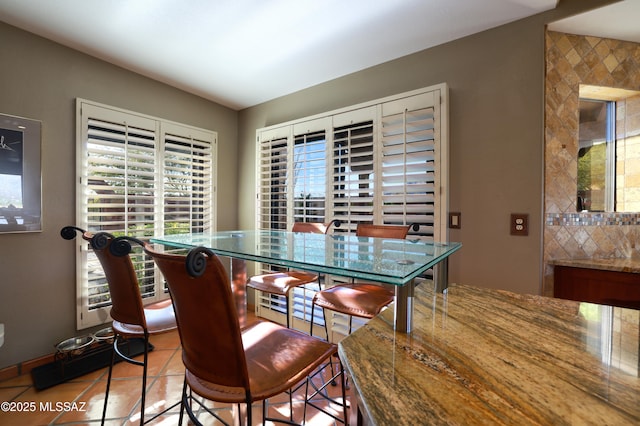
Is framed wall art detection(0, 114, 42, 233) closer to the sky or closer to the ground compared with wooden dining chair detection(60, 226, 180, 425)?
closer to the sky

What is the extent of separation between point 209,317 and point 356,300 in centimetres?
99

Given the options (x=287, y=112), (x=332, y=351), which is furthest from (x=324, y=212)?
(x=332, y=351)

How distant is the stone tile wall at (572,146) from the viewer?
2.00 metres

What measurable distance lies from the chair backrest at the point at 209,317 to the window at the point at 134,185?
2294 millimetres

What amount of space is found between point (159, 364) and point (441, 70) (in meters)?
3.41

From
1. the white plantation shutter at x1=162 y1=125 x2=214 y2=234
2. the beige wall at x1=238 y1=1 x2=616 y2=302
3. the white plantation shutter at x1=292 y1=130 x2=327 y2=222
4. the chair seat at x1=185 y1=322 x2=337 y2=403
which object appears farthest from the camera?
the white plantation shutter at x1=162 y1=125 x2=214 y2=234

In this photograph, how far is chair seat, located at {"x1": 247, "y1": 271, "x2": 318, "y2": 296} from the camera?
191cm

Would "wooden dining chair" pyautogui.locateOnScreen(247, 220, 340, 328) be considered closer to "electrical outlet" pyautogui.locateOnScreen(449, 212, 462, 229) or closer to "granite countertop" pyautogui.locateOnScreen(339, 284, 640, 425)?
"electrical outlet" pyautogui.locateOnScreen(449, 212, 462, 229)

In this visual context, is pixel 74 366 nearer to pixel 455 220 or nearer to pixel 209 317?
pixel 209 317

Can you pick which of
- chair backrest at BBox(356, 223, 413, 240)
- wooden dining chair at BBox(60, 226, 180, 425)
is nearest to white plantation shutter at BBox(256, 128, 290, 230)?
chair backrest at BBox(356, 223, 413, 240)

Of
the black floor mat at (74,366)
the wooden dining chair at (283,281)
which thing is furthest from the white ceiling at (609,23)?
the black floor mat at (74,366)

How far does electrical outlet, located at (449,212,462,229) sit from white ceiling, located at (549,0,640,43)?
143 centimetres

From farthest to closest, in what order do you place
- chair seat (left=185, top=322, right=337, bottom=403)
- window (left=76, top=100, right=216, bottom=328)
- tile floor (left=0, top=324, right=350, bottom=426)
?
window (left=76, top=100, right=216, bottom=328), tile floor (left=0, top=324, right=350, bottom=426), chair seat (left=185, top=322, right=337, bottom=403)

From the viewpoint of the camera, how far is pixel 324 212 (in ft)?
9.12
